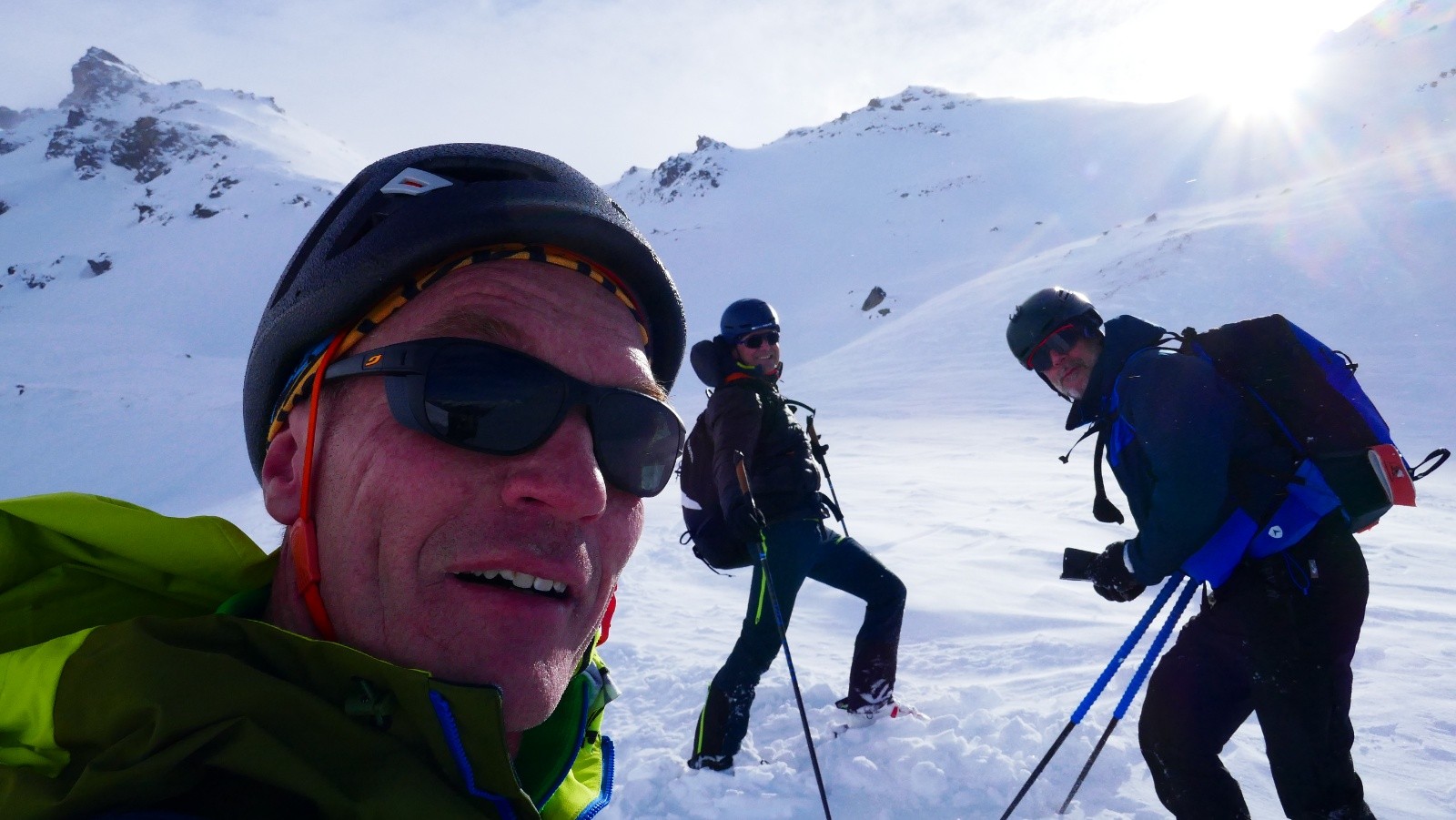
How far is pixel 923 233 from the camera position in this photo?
45844 millimetres

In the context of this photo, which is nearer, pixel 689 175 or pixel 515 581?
pixel 515 581

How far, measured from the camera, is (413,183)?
1724mm

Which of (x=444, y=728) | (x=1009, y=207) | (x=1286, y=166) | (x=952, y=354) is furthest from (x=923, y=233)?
(x=444, y=728)

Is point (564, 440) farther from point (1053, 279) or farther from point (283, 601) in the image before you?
point (1053, 279)

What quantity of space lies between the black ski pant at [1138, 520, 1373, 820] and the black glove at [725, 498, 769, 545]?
5.94 feet

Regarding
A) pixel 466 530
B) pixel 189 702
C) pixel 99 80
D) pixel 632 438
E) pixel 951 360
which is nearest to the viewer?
pixel 189 702

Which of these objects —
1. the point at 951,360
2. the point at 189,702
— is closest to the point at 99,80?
the point at 951,360

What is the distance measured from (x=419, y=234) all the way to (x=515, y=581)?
0.80 m

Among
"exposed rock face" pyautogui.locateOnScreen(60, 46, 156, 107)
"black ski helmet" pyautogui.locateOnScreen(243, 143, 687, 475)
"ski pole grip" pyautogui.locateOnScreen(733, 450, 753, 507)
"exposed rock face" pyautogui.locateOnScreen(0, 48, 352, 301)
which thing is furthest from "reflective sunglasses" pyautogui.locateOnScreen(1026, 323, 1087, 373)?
"exposed rock face" pyautogui.locateOnScreen(60, 46, 156, 107)

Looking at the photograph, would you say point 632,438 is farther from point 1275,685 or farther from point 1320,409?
point 1320,409

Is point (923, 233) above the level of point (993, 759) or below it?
above

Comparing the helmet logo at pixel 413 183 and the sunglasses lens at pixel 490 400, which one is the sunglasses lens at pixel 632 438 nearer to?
the sunglasses lens at pixel 490 400

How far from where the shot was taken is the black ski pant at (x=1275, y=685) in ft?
7.77

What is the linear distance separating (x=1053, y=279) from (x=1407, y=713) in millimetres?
23689
